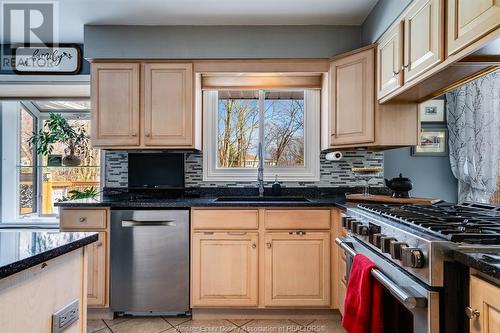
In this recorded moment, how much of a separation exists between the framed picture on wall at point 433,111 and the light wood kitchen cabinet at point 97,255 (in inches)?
107

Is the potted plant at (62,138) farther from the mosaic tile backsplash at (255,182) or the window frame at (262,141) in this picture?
the window frame at (262,141)

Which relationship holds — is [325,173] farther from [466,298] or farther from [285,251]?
[466,298]

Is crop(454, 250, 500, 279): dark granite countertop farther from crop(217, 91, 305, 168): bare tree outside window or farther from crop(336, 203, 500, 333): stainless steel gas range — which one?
crop(217, 91, 305, 168): bare tree outside window

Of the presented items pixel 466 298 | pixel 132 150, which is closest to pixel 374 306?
pixel 466 298

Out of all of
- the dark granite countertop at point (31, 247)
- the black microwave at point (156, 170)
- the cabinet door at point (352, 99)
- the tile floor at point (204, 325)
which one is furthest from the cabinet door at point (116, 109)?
the dark granite countertop at point (31, 247)

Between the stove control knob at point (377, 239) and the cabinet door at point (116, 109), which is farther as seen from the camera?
the cabinet door at point (116, 109)

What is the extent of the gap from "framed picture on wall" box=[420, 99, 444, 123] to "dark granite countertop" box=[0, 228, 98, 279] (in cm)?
274

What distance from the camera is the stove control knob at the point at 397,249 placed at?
4.24 feet

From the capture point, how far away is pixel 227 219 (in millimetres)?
2543

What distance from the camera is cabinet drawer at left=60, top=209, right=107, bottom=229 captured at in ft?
8.45

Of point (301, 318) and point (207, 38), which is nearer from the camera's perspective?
point (301, 318)

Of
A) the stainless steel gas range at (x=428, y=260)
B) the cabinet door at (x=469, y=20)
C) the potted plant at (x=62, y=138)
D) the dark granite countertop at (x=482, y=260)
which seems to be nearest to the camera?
the dark granite countertop at (x=482, y=260)

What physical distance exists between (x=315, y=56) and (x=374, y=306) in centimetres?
207

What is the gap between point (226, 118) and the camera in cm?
327
